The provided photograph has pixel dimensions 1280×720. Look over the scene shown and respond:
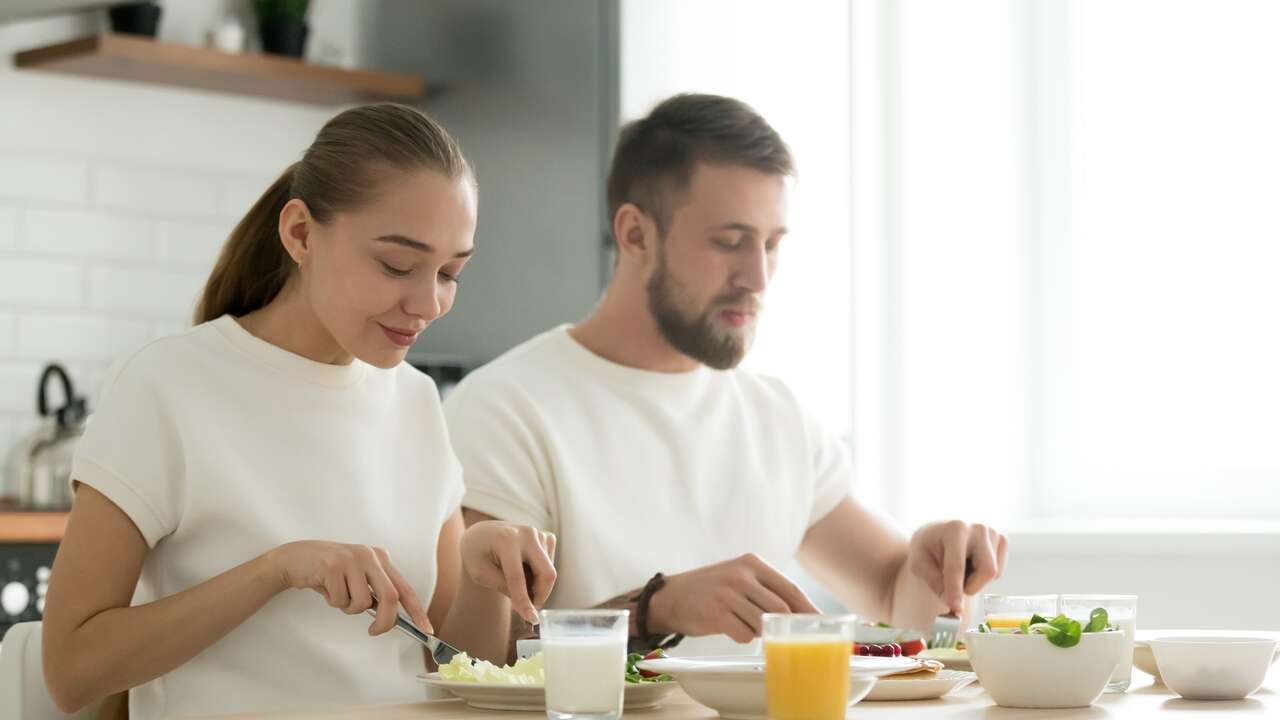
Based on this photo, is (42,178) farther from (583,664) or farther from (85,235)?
(583,664)

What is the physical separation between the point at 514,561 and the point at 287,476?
0.37 meters

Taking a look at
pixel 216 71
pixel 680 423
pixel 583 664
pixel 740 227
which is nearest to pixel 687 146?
pixel 740 227

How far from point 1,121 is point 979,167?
224cm

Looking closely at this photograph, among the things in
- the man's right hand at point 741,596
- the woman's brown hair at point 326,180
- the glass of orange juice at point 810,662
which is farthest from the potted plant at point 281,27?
the glass of orange juice at point 810,662

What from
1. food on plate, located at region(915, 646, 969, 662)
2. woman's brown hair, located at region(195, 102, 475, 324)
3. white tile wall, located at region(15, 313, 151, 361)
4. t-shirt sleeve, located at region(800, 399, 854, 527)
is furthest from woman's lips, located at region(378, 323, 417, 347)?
white tile wall, located at region(15, 313, 151, 361)

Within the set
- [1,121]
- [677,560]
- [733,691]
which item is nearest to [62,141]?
[1,121]

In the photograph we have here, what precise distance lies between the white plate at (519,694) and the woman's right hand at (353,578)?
79 mm

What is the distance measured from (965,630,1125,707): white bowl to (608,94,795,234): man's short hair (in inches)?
43.4

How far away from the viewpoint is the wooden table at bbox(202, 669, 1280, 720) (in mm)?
1379

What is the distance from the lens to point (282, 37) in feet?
13.2

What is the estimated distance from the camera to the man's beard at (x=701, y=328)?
2350 mm

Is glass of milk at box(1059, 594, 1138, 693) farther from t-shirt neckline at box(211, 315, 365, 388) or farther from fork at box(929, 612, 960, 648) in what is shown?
t-shirt neckline at box(211, 315, 365, 388)

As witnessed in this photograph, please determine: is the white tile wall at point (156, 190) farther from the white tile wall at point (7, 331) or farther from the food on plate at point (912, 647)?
the food on plate at point (912, 647)

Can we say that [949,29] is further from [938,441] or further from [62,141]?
[62,141]
